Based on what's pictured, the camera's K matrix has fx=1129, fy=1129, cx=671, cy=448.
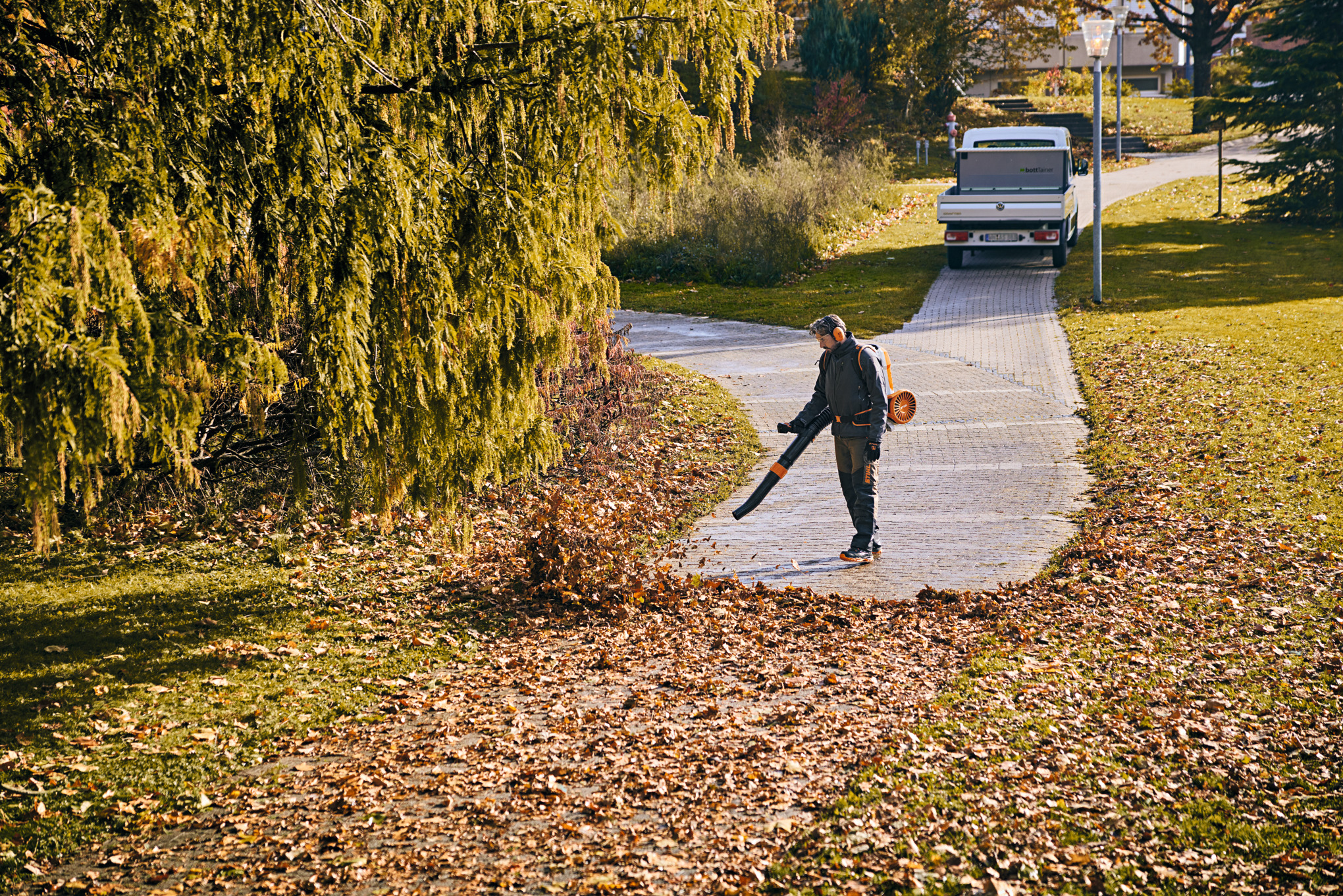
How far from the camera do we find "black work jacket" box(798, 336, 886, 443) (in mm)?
8711

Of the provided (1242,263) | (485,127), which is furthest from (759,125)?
(485,127)

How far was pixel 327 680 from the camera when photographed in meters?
7.07

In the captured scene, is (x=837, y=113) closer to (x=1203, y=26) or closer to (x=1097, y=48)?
(x=1097, y=48)

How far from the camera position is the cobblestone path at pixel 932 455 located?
8805 millimetres

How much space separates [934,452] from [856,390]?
3.43 m

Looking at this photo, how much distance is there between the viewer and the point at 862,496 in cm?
877

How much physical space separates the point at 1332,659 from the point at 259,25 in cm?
668

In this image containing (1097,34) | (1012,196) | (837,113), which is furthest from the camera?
(837,113)

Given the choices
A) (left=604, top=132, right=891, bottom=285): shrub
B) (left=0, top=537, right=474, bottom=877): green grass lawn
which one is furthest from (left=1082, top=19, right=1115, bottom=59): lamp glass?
(left=0, top=537, right=474, bottom=877): green grass lawn

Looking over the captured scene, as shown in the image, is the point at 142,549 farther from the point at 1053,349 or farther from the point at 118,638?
the point at 1053,349

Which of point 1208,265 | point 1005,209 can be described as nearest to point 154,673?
point 1005,209

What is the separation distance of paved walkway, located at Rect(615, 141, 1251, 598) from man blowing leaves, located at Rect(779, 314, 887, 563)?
284 mm

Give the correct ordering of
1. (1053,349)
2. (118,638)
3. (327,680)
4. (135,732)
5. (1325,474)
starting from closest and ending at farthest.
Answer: (135,732) → (327,680) → (118,638) → (1325,474) → (1053,349)

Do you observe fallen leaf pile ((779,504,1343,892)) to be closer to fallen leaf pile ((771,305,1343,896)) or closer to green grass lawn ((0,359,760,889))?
fallen leaf pile ((771,305,1343,896))
